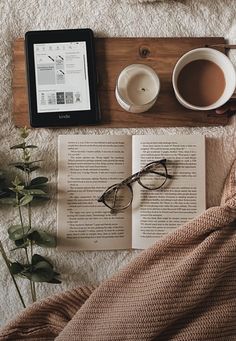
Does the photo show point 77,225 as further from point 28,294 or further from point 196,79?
point 196,79

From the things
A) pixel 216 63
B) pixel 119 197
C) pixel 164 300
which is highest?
pixel 216 63

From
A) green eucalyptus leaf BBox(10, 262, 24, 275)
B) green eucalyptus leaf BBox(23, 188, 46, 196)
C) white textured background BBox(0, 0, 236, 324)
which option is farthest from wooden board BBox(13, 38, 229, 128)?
green eucalyptus leaf BBox(10, 262, 24, 275)

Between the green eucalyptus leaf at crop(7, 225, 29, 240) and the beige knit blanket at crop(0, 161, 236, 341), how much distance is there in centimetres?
11

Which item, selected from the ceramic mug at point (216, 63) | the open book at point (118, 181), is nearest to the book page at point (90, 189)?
the open book at point (118, 181)

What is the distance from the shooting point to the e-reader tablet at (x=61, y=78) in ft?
2.46

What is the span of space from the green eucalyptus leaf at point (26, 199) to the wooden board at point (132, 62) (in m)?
0.13

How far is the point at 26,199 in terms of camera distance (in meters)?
0.69

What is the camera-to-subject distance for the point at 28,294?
28.8 inches

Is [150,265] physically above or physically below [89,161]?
below

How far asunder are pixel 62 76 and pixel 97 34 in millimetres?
99

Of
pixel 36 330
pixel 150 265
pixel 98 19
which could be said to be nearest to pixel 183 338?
pixel 150 265

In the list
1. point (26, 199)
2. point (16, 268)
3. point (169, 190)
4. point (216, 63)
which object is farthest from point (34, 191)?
point (216, 63)

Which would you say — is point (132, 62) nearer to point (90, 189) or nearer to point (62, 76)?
point (62, 76)

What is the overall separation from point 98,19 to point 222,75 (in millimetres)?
237
